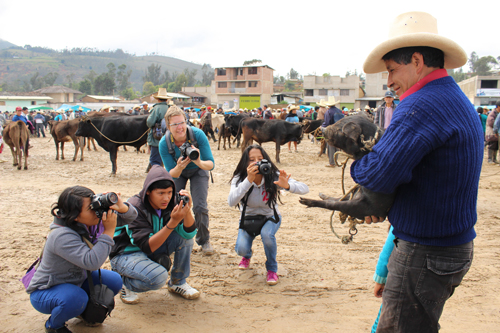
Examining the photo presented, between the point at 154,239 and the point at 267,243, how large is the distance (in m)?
1.19

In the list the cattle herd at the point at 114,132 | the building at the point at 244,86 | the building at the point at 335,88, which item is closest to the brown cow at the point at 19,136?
the cattle herd at the point at 114,132

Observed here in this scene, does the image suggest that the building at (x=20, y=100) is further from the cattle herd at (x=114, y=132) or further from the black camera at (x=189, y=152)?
the black camera at (x=189, y=152)

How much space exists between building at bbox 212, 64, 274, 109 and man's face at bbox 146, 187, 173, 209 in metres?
54.3

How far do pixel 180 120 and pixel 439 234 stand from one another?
3.22m

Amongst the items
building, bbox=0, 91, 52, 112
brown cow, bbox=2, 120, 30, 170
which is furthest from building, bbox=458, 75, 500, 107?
building, bbox=0, 91, 52, 112

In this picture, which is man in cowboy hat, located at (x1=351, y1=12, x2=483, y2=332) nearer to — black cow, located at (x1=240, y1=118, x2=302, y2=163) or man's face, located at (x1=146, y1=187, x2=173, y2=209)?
man's face, located at (x1=146, y1=187, x2=173, y2=209)

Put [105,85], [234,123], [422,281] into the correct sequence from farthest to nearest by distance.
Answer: [105,85], [234,123], [422,281]

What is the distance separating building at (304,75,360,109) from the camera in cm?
5266

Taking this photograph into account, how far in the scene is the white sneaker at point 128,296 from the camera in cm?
321

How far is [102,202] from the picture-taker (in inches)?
99.2

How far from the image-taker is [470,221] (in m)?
1.55

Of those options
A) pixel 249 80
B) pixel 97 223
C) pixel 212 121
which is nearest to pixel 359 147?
pixel 97 223

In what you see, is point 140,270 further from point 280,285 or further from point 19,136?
point 19,136

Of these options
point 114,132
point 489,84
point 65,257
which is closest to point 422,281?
point 65,257
